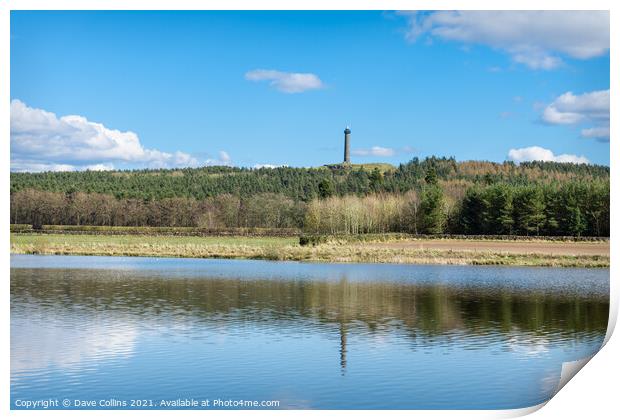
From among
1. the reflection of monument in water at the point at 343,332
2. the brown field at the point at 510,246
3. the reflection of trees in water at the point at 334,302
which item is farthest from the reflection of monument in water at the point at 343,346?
the brown field at the point at 510,246

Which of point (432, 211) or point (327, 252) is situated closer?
point (327, 252)

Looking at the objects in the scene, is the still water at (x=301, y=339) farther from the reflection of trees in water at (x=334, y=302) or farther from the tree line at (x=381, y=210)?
the tree line at (x=381, y=210)

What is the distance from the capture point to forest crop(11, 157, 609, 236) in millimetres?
25094

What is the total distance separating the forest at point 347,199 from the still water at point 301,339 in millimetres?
3327

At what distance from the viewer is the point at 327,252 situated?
34031mm

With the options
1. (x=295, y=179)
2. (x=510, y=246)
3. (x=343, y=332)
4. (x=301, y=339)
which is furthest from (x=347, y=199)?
(x=301, y=339)

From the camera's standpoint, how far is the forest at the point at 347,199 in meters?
25.1

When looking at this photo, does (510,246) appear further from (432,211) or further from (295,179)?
(295,179)

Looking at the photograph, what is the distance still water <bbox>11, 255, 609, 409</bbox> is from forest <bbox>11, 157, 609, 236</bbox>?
10.9 feet

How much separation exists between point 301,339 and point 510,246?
1971cm

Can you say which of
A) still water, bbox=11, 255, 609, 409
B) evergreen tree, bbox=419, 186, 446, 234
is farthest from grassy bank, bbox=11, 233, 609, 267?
still water, bbox=11, 255, 609, 409

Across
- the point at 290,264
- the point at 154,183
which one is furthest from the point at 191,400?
the point at 154,183
